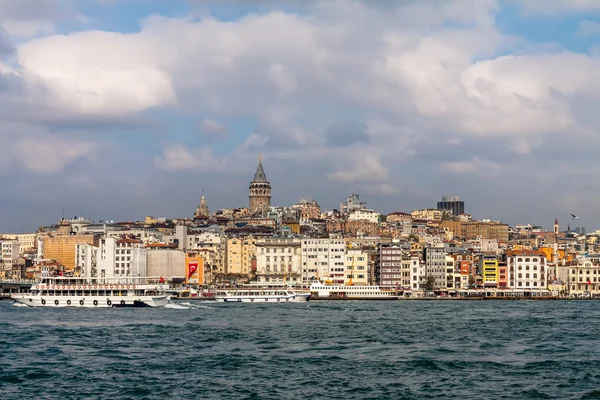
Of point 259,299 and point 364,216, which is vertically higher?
point 364,216

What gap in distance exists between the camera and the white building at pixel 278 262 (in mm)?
108125

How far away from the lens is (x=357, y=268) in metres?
106

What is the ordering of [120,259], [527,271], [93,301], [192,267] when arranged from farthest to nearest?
[192,267] < [120,259] < [527,271] < [93,301]

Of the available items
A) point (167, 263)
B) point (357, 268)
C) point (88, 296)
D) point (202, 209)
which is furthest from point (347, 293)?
point (202, 209)

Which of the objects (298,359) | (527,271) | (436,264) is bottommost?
(298,359)

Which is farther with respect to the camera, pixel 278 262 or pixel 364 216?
pixel 364 216

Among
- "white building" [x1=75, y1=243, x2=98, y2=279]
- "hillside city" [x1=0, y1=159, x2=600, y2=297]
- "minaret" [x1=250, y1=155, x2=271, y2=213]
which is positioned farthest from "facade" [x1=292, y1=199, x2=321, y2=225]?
"white building" [x1=75, y1=243, x2=98, y2=279]

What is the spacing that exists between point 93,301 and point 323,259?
40.0m

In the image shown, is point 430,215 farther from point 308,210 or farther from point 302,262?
point 302,262

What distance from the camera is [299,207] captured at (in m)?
189

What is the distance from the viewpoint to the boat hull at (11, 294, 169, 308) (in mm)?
71062

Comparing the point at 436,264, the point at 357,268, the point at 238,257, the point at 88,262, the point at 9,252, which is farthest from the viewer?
the point at 9,252

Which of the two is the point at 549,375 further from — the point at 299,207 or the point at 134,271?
the point at 299,207

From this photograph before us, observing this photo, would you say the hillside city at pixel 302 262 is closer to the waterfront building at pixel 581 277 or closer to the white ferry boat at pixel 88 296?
the waterfront building at pixel 581 277
